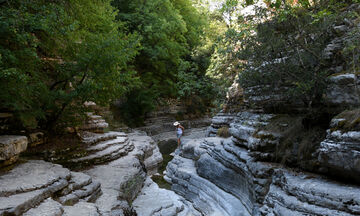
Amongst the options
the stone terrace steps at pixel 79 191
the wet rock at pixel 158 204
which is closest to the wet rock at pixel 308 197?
the wet rock at pixel 158 204

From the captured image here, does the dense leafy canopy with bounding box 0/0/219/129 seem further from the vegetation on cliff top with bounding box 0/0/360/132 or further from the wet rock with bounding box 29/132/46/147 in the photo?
the wet rock with bounding box 29/132/46/147

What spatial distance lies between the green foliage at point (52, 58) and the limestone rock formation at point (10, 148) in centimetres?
75

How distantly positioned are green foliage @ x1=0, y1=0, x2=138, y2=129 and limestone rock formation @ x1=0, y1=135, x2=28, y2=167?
0.75m

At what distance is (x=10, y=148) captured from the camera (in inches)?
201

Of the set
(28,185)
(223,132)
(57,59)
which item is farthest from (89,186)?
(223,132)

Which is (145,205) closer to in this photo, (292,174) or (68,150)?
(68,150)

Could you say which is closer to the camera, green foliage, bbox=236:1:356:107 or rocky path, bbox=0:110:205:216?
rocky path, bbox=0:110:205:216

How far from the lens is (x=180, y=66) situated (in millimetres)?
18344

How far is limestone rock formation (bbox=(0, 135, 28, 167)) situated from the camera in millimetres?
5000

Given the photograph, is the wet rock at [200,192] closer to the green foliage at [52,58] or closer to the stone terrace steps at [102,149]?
the stone terrace steps at [102,149]

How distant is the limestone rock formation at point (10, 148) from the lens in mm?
5000

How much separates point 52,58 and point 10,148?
4.36 meters

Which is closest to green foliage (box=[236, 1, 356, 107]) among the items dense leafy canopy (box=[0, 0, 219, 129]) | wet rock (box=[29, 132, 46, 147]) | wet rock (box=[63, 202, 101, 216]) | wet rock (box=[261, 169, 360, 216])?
wet rock (box=[261, 169, 360, 216])

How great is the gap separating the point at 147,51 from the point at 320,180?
1416cm
